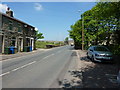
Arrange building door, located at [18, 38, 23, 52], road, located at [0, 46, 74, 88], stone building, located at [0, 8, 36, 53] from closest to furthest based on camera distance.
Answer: road, located at [0, 46, 74, 88], stone building, located at [0, 8, 36, 53], building door, located at [18, 38, 23, 52]

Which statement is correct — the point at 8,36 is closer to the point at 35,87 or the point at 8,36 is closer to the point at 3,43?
the point at 3,43

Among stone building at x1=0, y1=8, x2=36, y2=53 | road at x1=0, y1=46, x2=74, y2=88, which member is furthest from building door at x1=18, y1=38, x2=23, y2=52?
road at x1=0, y1=46, x2=74, y2=88

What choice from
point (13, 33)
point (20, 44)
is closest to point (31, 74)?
point (13, 33)

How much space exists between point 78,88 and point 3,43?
60.9ft

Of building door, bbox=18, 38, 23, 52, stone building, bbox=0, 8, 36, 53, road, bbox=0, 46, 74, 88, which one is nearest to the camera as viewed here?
Answer: road, bbox=0, 46, 74, 88

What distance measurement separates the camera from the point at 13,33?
77.0 ft

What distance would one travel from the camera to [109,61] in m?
11.4

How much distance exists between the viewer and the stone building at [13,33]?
67.1ft

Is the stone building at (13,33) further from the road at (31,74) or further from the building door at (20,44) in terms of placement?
the road at (31,74)

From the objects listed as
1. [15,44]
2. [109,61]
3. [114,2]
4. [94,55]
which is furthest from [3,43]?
[114,2]

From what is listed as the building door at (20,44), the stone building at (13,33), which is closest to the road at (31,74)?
the stone building at (13,33)

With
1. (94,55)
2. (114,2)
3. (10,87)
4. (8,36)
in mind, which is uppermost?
(114,2)

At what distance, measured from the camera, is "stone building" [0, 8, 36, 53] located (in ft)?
67.1

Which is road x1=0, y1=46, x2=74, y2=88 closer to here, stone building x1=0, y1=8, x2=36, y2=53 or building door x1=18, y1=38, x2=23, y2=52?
stone building x1=0, y1=8, x2=36, y2=53
